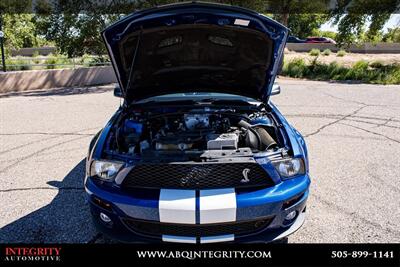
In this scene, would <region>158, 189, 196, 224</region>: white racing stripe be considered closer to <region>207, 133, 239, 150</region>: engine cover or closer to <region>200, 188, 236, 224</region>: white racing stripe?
<region>200, 188, 236, 224</region>: white racing stripe

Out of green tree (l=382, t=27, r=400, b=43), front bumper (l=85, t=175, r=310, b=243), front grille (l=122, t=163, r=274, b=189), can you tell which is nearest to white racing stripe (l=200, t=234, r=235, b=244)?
front bumper (l=85, t=175, r=310, b=243)

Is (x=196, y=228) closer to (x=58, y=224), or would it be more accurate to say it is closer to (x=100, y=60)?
(x=58, y=224)

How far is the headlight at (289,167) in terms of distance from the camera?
2627 mm

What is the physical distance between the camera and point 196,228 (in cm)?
243

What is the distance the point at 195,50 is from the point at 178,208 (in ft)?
6.53

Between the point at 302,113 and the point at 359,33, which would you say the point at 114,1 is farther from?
the point at 359,33

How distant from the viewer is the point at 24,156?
17.6 ft

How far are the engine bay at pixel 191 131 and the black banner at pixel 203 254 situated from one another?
0.71 meters

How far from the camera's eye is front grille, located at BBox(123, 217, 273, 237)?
2441mm

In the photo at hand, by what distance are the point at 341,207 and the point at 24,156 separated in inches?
177

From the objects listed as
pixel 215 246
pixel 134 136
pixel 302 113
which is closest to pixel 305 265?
pixel 215 246

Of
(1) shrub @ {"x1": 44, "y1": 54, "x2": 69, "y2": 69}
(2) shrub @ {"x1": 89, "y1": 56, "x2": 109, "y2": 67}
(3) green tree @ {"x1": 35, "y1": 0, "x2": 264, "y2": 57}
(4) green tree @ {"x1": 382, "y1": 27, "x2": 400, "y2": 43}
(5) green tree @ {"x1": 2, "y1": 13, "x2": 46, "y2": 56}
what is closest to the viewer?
(3) green tree @ {"x1": 35, "y1": 0, "x2": 264, "y2": 57}

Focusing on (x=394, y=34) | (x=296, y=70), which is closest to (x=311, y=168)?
(x=296, y=70)

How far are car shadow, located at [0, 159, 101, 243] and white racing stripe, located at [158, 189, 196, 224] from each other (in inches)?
40.2
